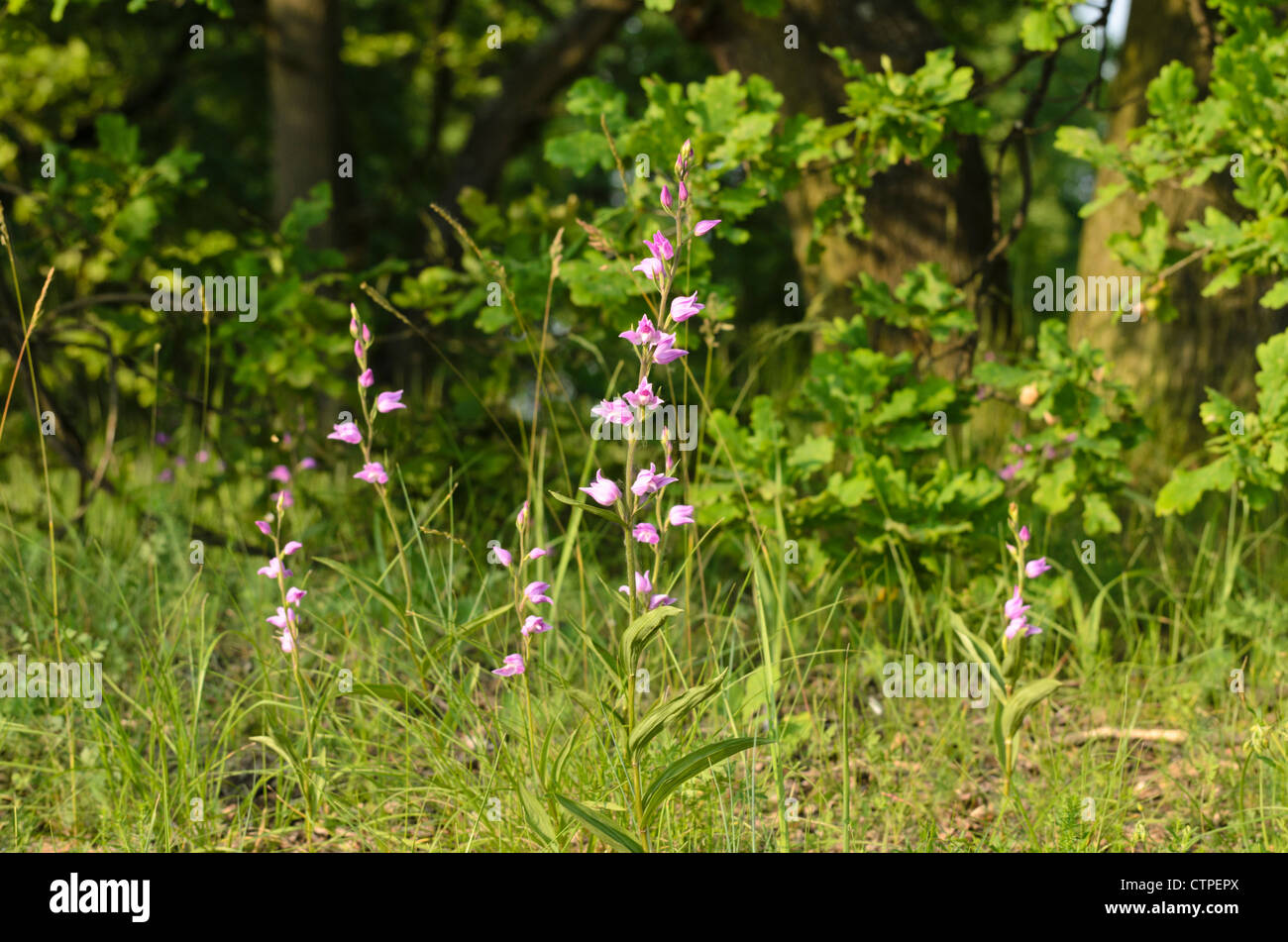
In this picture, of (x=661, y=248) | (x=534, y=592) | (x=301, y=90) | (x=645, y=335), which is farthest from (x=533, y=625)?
(x=301, y=90)

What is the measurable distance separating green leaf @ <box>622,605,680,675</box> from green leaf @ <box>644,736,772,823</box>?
7.1 inches

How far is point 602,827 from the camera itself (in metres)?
1.74

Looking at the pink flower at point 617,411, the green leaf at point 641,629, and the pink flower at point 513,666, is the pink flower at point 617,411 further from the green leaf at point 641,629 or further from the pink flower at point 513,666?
the pink flower at point 513,666

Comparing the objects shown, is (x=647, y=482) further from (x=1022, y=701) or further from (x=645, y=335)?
(x=1022, y=701)

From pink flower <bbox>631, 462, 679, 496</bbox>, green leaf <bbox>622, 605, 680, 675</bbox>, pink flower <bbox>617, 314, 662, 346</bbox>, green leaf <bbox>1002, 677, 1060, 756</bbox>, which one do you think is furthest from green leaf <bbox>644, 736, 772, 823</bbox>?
pink flower <bbox>617, 314, 662, 346</bbox>

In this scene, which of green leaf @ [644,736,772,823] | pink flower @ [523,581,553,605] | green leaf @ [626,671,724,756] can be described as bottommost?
green leaf @ [644,736,772,823]

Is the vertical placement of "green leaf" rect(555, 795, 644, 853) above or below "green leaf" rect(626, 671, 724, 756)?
below

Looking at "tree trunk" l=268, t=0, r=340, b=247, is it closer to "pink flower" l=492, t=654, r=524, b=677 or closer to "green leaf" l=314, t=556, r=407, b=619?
"green leaf" l=314, t=556, r=407, b=619

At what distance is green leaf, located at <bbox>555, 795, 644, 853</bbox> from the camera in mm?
1720

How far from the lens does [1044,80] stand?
321 centimetres

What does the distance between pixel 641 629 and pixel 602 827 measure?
0.34 m

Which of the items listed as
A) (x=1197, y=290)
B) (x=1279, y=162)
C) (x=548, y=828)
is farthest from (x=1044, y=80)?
(x=548, y=828)

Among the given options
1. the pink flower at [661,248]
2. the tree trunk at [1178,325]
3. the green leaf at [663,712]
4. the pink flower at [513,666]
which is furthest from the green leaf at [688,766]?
the tree trunk at [1178,325]
